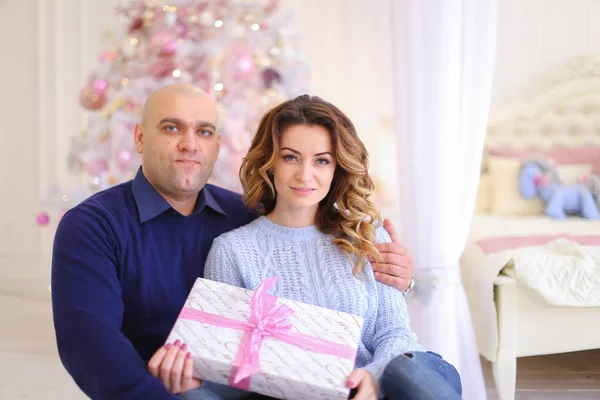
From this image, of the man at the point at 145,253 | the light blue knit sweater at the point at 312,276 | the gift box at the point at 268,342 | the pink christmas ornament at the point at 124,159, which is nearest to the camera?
the gift box at the point at 268,342

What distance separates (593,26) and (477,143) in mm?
2821

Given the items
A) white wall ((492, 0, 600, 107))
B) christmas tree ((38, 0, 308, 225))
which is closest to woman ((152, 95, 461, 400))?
christmas tree ((38, 0, 308, 225))

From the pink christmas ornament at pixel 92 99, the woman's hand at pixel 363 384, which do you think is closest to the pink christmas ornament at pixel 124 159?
the pink christmas ornament at pixel 92 99

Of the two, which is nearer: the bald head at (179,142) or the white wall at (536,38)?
the bald head at (179,142)

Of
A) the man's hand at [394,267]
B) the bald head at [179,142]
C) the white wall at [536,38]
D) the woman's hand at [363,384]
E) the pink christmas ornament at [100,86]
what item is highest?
the white wall at [536,38]

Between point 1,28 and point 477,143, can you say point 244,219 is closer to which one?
point 477,143

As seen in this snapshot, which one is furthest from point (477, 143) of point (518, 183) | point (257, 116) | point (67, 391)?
point (67, 391)

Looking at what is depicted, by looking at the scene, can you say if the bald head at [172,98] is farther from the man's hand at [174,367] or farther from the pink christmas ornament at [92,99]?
the pink christmas ornament at [92,99]

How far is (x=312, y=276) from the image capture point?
4.88 feet

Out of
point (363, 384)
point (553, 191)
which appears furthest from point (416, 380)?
point (553, 191)

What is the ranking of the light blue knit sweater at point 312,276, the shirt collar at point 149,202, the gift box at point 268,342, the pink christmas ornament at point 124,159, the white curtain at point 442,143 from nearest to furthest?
the gift box at point 268,342
the light blue knit sweater at point 312,276
the shirt collar at point 149,202
the white curtain at point 442,143
the pink christmas ornament at point 124,159

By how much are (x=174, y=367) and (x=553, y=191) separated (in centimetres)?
298

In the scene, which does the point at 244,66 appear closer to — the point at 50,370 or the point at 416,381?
the point at 50,370

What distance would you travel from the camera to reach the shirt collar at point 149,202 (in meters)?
1.59
